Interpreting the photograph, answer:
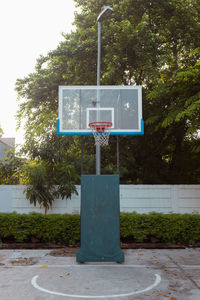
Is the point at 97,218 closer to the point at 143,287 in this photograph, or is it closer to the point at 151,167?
the point at 143,287

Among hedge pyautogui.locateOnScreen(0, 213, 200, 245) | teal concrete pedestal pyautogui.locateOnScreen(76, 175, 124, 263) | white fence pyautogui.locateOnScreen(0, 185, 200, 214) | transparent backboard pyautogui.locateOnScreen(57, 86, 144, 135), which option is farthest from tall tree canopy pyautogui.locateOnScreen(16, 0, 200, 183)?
teal concrete pedestal pyautogui.locateOnScreen(76, 175, 124, 263)

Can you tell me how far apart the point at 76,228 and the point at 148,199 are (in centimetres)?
354

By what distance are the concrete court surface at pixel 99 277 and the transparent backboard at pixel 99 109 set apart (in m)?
3.49

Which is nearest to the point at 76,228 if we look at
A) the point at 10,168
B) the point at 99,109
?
the point at 99,109

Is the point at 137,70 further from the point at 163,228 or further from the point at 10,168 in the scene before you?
the point at 163,228

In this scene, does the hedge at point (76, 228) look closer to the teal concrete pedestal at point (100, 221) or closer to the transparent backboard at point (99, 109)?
the teal concrete pedestal at point (100, 221)

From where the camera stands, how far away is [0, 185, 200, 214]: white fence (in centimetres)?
1120

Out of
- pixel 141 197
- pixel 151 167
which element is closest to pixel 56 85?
pixel 151 167

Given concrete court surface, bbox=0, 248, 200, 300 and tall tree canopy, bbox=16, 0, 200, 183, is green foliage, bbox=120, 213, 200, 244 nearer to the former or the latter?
concrete court surface, bbox=0, 248, 200, 300

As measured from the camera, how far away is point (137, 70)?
1359cm

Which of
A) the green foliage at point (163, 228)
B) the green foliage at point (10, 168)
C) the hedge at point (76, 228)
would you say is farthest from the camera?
the green foliage at point (10, 168)

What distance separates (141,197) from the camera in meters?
11.3

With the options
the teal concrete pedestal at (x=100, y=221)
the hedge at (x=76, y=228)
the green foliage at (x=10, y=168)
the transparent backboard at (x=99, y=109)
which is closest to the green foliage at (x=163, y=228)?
the hedge at (x=76, y=228)

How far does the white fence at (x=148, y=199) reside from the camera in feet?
36.7
